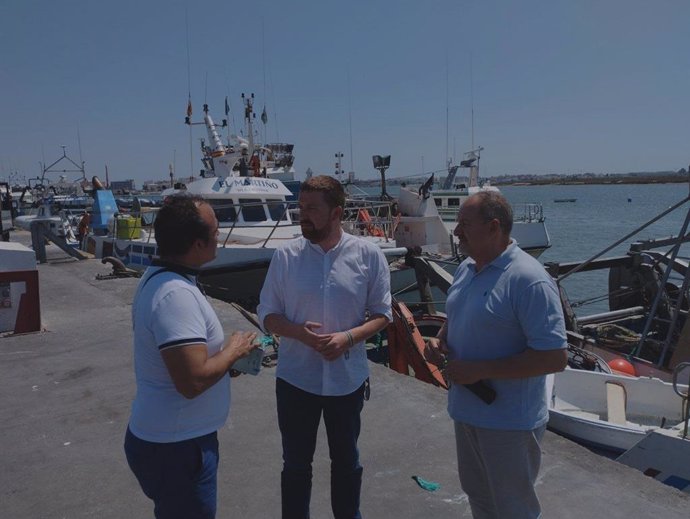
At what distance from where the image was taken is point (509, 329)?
2150mm

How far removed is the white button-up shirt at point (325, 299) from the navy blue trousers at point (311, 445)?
0.06 metres

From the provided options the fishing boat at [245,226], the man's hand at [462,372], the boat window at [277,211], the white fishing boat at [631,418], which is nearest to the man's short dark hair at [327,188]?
the man's hand at [462,372]

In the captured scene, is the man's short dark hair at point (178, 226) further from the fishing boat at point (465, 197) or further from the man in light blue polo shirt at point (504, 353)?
the fishing boat at point (465, 197)

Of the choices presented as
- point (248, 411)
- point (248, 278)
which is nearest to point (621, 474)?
point (248, 411)

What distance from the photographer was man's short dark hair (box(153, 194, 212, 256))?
1.95 m

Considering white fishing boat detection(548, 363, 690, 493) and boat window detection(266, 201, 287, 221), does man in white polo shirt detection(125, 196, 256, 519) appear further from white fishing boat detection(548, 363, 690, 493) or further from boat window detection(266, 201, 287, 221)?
boat window detection(266, 201, 287, 221)

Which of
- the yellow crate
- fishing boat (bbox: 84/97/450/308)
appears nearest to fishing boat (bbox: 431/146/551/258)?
fishing boat (bbox: 84/97/450/308)

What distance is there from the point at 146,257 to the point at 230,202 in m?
2.28

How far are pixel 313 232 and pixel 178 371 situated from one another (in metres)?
0.95

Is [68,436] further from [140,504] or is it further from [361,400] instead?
[361,400]

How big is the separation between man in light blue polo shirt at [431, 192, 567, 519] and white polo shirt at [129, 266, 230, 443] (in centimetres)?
92

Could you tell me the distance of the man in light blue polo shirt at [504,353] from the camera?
2084 millimetres

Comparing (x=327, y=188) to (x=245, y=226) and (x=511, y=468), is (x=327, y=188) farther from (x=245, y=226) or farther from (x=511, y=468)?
(x=245, y=226)

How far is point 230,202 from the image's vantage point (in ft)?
45.0
